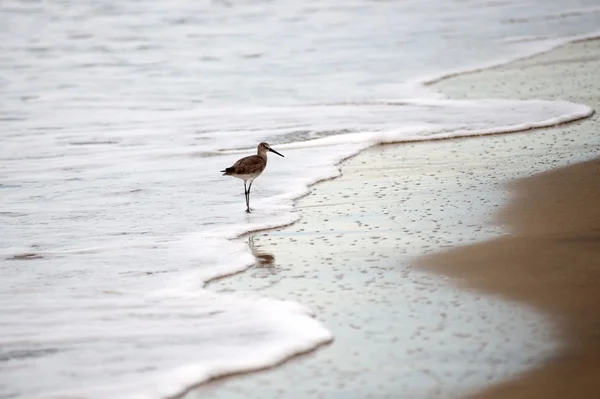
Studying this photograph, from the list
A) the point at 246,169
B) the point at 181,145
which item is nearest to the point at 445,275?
the point at 246,169

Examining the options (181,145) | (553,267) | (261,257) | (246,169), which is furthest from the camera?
(181,145)

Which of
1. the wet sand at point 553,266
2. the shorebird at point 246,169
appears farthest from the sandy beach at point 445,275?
the shorebird at point 246,169

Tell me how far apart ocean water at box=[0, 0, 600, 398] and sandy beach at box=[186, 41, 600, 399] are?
0.88 ft

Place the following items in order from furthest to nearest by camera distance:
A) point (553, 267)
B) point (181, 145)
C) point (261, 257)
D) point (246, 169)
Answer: point (181, 145)
point (246, 169)
point (261, 257)
point (553, 267)

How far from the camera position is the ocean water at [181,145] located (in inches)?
233

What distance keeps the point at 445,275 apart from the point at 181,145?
6089 mm

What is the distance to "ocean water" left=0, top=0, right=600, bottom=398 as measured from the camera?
19.4 feet

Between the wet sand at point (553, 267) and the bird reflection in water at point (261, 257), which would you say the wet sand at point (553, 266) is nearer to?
the wet sand at point (553, 267)

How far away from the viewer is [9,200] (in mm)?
9773

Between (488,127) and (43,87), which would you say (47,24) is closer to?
(43,87)

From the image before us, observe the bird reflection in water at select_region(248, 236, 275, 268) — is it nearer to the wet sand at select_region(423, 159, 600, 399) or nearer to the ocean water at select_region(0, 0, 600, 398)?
the ocean water at select_region(0, 0, 600, 398)

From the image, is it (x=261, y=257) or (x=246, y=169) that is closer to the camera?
(x=261, y=257)

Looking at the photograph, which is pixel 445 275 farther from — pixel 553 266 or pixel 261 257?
pixel 261 257

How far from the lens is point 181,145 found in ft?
40.3
